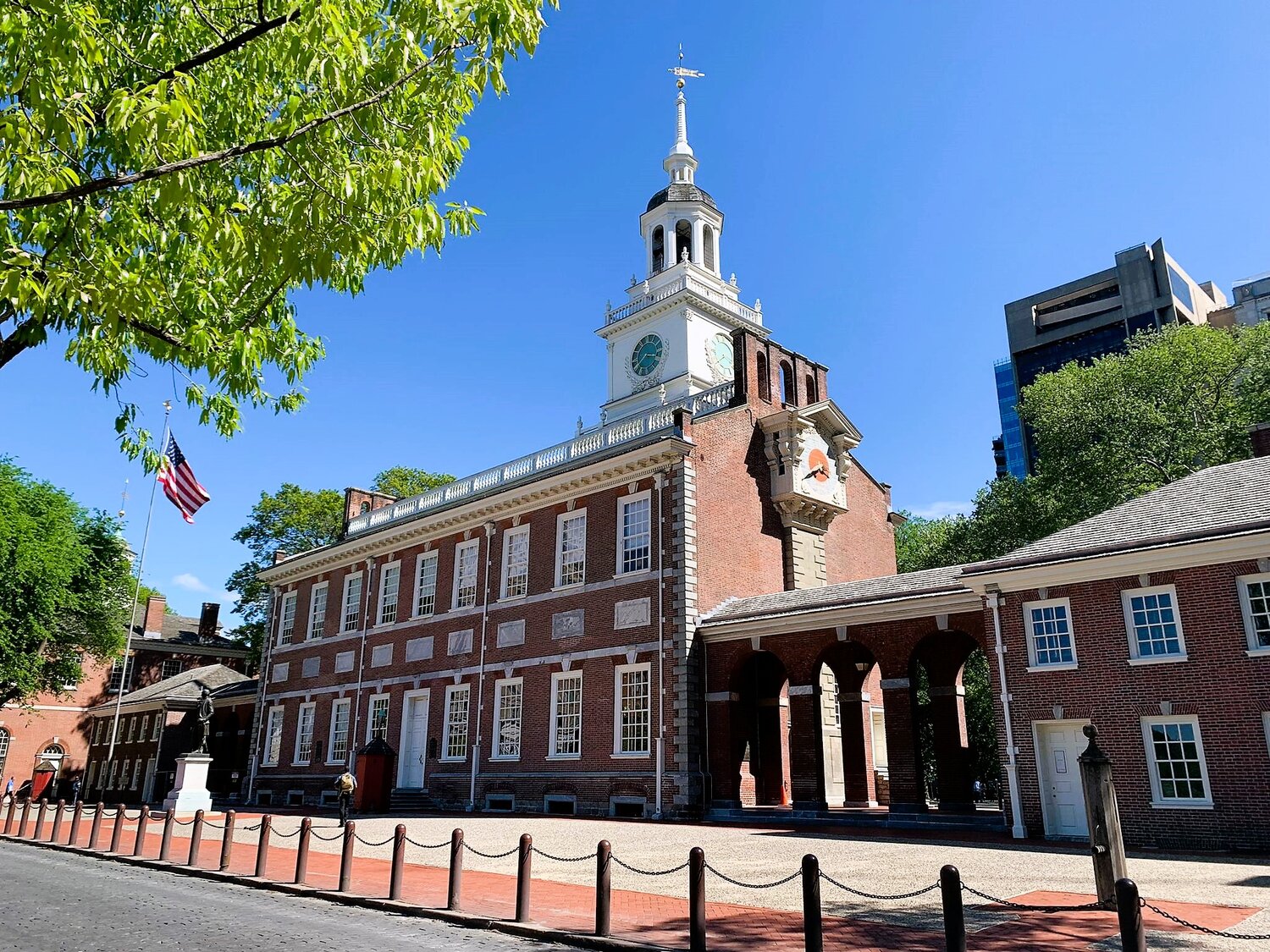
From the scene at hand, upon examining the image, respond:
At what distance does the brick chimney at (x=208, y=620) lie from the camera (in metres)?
61.4

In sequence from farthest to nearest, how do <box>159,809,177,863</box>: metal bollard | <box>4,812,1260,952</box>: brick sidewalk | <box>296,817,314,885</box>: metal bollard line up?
<box>159,809,177,863</box>: metal bollard → <box>296,817,314,885</box>: metal bollard → <box>4,812,1260,952</box>: brick sidewalk

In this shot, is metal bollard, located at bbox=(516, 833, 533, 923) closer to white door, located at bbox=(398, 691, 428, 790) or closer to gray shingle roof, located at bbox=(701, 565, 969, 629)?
gray shingle roof, located at bbox=(701, 565, 969, 629)

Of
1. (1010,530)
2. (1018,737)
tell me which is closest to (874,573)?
(1010,530)

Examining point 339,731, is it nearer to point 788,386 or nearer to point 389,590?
point 389,590

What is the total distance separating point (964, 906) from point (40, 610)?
39.0m

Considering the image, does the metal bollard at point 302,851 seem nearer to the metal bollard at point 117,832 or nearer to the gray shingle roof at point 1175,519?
the metal bollard at point 117,832

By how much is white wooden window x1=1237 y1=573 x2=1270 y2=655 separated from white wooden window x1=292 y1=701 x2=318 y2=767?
31446 millimetres

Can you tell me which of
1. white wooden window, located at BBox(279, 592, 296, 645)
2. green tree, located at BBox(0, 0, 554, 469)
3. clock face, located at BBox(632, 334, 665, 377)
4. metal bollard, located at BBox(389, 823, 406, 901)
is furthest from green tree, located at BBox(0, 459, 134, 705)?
green tree, located at BBox(0, 0, 554, 469)

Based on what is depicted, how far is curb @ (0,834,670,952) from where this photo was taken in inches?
351

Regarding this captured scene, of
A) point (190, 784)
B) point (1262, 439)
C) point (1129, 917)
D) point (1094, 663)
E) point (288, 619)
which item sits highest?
point (1262, 439)

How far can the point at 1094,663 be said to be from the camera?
54.7ft

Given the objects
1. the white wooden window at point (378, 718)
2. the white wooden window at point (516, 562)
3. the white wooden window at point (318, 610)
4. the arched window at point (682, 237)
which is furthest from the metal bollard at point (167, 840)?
the arched window at point (682, 237)

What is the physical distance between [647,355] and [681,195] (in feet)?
27.8

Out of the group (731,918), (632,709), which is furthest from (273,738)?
(731,918)
